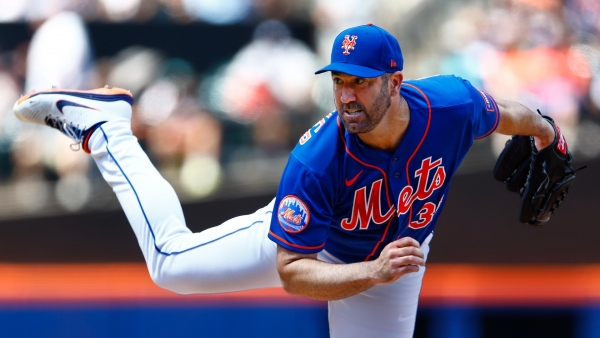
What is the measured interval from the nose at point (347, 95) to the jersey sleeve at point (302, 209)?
23 cm

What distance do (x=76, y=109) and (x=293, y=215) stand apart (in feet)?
3.77

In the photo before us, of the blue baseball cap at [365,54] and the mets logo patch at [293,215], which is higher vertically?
the blue baseball cap at [365,54]

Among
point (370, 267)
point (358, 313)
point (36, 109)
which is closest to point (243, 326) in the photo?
point (358, 313)

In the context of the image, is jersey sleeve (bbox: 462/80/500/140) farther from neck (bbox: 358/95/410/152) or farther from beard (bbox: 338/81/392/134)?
beard (bbox: 338/81/392/134)

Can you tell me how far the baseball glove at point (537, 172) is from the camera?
276 cm

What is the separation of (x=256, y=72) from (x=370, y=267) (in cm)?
292

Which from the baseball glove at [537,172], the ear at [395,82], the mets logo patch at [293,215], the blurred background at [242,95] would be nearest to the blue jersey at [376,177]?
the mets logo patch at [293,215]

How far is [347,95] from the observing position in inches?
82.6

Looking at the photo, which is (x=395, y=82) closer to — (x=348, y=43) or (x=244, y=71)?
(x=348, y=43)

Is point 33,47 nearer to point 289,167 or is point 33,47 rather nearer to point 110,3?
point 110,3

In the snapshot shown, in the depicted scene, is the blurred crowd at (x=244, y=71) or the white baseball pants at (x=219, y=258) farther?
the blurred crowd at (x=244, y=71)

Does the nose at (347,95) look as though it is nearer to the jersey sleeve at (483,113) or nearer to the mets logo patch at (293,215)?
the mets logo patch at (293,215)

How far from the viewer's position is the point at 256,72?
187 inches

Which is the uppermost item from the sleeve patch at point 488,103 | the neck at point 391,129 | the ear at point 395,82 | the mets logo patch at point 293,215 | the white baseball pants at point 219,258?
the ear at point 395,82
